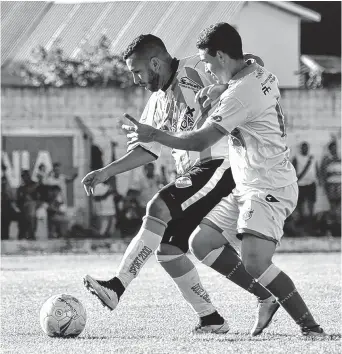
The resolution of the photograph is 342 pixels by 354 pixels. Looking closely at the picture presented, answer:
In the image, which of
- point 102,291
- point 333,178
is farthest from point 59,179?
point 102,291

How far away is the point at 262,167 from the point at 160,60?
116cm

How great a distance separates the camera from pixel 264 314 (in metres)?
8.09

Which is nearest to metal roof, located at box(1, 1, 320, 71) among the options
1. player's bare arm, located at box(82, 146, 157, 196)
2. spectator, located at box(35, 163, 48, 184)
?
spectator, located at box(35, 163, 48, 184)

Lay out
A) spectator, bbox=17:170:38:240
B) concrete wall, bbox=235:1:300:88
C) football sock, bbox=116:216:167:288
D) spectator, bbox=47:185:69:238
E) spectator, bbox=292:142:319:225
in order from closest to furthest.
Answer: football sock, bbox=116:216:167:288
spectator, bbox=17:170:38:240
spectator, bbox=47:185:69:238
spectator, bbox=292:142:319:225
concrete wall, bbox=235:1:300:88

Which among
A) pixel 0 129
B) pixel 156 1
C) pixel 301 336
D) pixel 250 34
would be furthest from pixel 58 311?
pixel 156 1

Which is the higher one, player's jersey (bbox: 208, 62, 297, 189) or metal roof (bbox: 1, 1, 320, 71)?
metal roof (bbox: 1, 1, 320, 71)

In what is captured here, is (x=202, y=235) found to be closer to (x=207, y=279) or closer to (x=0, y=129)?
(x=207, y=279)

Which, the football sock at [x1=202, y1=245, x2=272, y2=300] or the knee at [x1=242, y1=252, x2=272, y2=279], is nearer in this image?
the knee at [x1=242, y1=252, x2=272, y2=279]

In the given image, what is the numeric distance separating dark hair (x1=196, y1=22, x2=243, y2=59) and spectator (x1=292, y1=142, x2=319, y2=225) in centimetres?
1731

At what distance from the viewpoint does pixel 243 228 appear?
25.1 ft

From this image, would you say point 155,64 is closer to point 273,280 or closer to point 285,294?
point 273,280

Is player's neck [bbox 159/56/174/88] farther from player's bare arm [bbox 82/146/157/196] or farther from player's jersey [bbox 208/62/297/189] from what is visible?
player's jersey [bbox 208/62/297/189]

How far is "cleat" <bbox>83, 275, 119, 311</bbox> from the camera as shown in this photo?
25.2 ft

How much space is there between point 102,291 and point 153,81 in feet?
5.10
